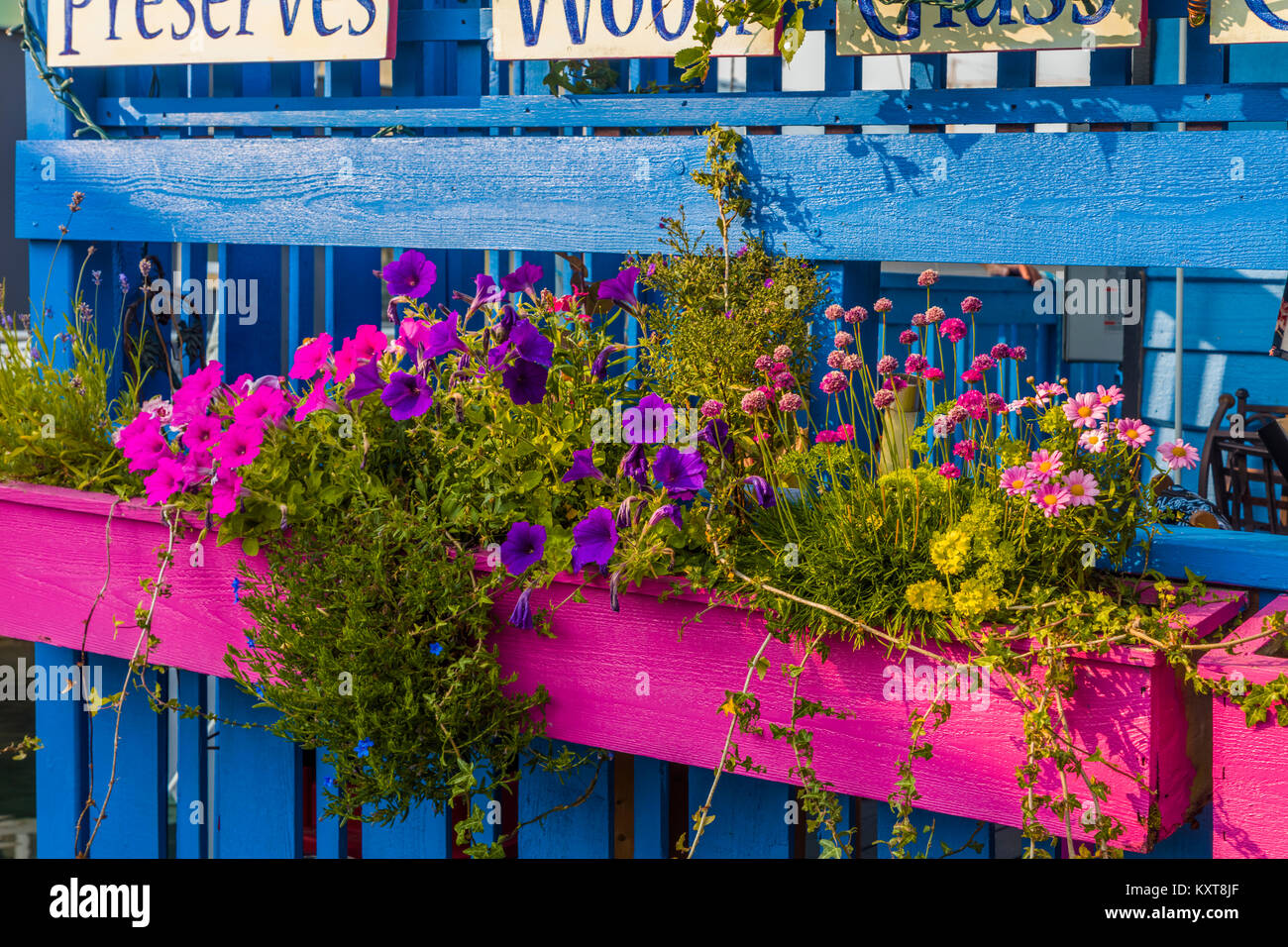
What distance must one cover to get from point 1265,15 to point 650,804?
169cm

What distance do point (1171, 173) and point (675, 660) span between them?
114cm

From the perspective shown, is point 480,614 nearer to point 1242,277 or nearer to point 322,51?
point 322,51

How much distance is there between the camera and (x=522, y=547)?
1826 millimetres

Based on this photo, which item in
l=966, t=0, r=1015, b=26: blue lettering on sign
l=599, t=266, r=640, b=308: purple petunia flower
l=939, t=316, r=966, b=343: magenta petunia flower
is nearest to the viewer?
l=939, t=316, r=966, b=343: magenta petunia flower

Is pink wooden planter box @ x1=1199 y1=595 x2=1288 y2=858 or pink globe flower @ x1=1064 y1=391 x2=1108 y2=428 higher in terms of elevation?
pink globe flower @ x1=1064 y1=391 x2=1108 y2=428

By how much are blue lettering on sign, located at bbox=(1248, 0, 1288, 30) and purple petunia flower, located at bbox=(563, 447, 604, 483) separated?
1290mm

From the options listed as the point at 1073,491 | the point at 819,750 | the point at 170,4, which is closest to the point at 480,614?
the point at 819,750

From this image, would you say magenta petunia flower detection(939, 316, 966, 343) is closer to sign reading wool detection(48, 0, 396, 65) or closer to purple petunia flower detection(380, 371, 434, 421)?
purple petunia flower detection(380, 371, 434, 421)

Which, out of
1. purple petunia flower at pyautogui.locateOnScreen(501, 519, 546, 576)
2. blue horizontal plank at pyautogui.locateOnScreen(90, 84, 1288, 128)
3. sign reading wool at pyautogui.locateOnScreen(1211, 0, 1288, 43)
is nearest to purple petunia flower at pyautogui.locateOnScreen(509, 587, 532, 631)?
purple petunia flower at pyautogui.locateOnScreen(501, 519, 546, 576)

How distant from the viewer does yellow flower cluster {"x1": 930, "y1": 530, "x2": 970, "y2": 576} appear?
1626 millimetres

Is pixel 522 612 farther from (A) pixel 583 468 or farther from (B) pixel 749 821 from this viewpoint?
(B) pixel 749 821

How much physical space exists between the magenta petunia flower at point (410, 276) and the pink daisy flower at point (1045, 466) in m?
1.04

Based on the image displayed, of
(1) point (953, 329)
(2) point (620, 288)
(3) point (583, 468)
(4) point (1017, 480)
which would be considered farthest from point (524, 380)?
(4) point (1017, 480)

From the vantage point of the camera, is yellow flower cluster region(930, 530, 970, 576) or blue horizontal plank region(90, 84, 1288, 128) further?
blue horizontal plank region(90, 84, 1288, 128)
